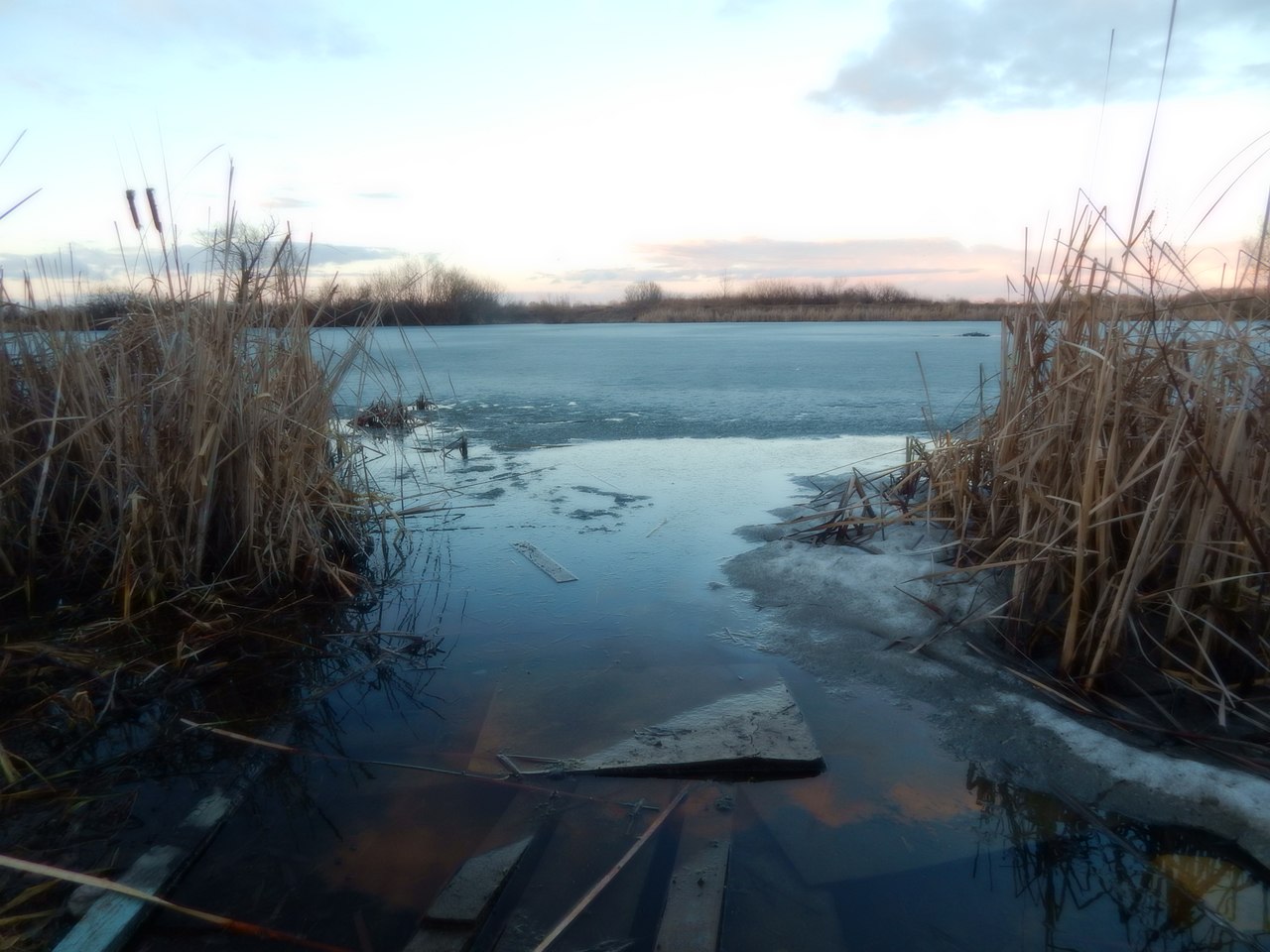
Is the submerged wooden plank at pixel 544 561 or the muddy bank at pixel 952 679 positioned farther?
the submerged wooden plank at pixel 544 561

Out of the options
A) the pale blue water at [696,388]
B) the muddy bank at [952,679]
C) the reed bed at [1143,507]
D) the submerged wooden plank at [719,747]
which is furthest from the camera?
the pale blue water at [696,388]

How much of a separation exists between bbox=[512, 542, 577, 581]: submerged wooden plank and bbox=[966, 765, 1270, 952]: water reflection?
196 cm

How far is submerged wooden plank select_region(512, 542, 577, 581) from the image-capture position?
3.48 m

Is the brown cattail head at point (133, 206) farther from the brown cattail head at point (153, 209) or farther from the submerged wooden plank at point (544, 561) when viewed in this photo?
the submerged wooden plank at point (544, 561)

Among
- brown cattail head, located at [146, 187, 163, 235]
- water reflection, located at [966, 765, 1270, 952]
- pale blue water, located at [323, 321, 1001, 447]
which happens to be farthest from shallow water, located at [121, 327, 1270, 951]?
brown cattail head, located at [146, 187, 163, 235]

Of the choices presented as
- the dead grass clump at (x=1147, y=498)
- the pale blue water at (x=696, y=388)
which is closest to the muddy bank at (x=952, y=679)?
the dead grass clump at (x=1147, y=498)

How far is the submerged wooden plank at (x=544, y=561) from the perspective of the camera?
348cm

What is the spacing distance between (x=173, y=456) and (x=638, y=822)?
2460mm

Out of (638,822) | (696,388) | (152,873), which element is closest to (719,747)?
(638,822)

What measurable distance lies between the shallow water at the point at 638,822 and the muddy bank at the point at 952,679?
0.07 m

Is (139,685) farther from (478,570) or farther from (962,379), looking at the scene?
(962,379)

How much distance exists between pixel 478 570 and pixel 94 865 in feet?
6.47

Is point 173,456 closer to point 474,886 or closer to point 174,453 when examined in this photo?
point 174,453

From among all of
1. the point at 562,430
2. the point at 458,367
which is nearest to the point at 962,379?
the point at 562,430
